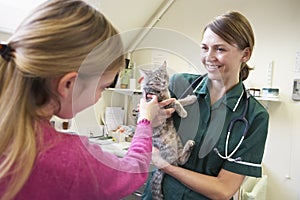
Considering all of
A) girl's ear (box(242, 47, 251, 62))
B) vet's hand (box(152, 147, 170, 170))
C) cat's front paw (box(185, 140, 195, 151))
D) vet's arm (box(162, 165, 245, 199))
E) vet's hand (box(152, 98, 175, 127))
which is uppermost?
girl's ear (box(242, 47, 251, 62))

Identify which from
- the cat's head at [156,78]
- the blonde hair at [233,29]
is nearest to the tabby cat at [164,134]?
the cat's head at [156,78]

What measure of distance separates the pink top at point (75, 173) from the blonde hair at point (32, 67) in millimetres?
23

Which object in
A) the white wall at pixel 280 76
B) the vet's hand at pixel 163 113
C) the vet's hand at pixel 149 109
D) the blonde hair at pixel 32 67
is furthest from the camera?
the white wall at pixel 280 76

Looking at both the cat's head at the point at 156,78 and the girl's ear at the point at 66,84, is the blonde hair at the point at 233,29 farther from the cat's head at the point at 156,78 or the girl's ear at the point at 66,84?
the girl's ear at the point at 66,84

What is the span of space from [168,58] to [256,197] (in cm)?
134

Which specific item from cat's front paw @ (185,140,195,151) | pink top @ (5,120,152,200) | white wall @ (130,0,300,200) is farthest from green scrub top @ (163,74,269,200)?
white wall @ (130,0,300,200)

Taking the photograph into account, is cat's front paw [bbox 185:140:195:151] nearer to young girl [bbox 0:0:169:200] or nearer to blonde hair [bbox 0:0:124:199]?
young girl [bbox 0:0:169:200]

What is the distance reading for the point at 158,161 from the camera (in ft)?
2.85

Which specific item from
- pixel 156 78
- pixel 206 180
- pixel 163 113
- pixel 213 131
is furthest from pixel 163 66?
pixel 206 180

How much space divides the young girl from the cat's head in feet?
1.00

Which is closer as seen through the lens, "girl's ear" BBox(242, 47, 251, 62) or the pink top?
the pink top

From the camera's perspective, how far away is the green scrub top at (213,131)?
35.2 inches

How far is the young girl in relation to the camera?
52 cm

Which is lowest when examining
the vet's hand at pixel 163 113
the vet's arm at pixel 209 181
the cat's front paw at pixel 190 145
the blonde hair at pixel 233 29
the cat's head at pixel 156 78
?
the vet's arm at pixel 209 181
